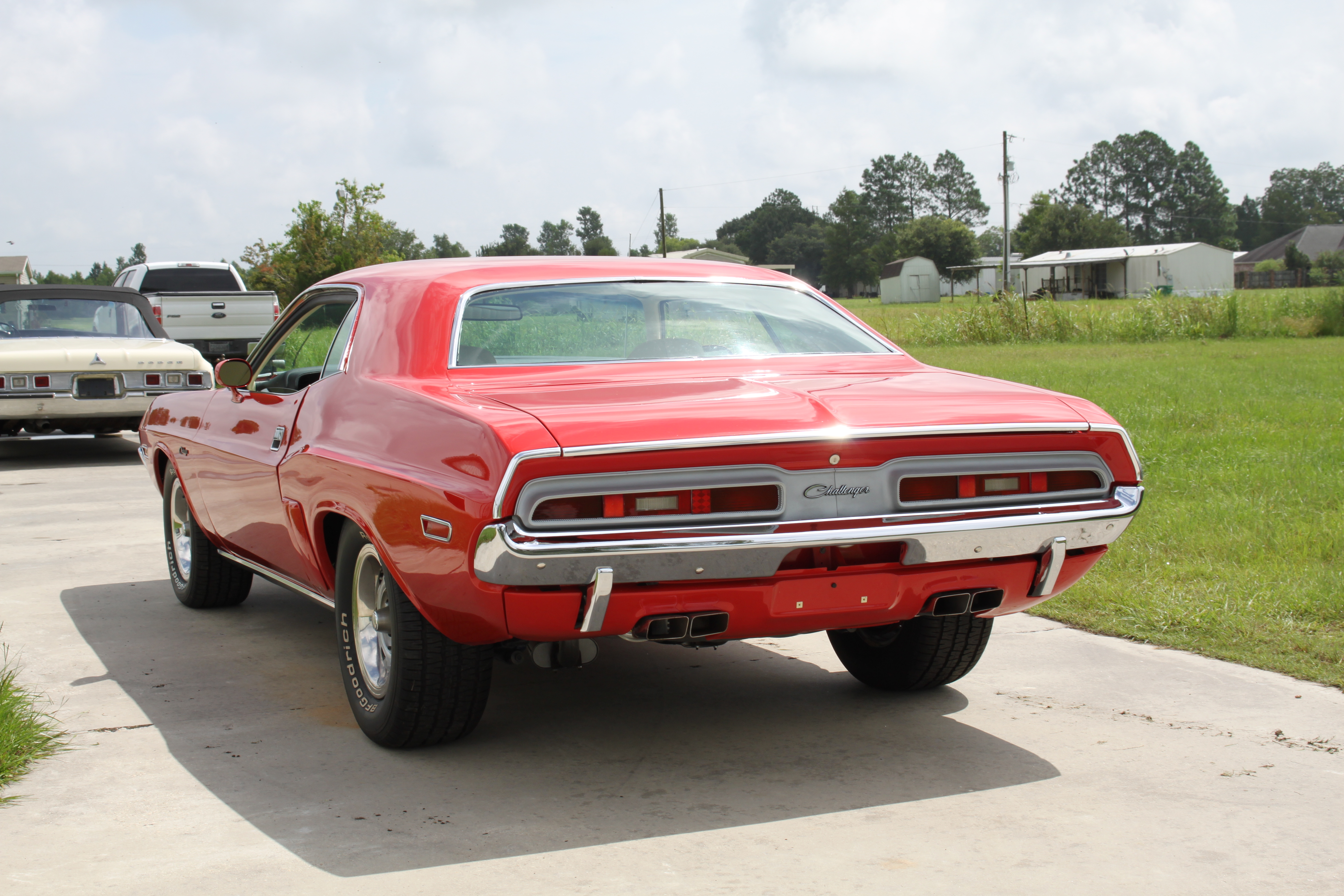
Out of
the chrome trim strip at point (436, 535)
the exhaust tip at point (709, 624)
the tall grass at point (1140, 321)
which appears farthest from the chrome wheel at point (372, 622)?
the tall grass at point (1140, 321)

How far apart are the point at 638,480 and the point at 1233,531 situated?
508 cm

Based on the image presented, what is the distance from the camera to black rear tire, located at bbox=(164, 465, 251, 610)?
598cm

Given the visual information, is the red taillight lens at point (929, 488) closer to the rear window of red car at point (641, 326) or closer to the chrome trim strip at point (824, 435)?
the chrome trim strip at point (824, 435)

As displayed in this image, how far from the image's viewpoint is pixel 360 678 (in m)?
4.14

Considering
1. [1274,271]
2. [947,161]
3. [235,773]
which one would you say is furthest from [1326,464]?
[947,161]

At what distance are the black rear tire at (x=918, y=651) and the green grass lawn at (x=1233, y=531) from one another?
1.27 metres

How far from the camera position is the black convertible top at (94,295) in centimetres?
1209

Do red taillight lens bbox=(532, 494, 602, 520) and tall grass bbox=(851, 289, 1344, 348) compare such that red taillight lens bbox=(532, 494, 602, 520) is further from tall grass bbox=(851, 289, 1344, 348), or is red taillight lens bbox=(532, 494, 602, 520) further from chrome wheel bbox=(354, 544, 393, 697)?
tall grass bbox=(851, 289, 1344, 348)

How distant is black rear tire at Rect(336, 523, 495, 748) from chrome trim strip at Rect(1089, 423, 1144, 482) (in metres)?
1.89

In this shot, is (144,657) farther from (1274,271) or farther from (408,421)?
(1274,271)

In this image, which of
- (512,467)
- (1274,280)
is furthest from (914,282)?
(512,467)

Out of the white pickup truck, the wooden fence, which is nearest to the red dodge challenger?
the white pickup truck

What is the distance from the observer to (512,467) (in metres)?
3.17

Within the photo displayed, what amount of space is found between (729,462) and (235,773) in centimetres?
179
